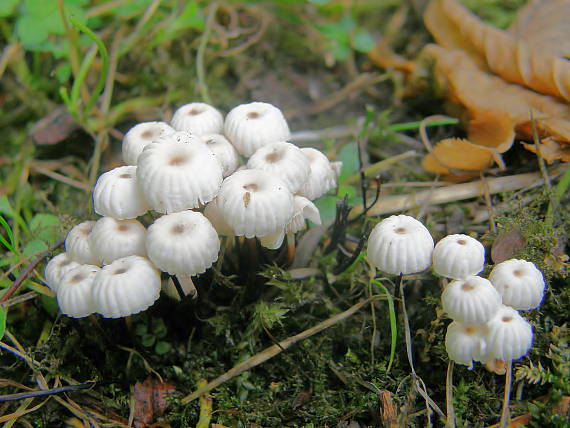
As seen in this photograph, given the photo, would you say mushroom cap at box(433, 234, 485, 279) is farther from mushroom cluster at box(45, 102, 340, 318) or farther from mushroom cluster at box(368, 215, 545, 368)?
mushroom cluster at box(45, 102, 340, 318)

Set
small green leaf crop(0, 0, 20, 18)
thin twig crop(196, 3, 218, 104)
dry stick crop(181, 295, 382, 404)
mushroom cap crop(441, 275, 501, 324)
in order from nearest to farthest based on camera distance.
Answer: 1. mushroom cap crop(441, 275, 501, 324)
2. dry stick crop(181, 295, 382, 404)
3. small green leaf crop(0, 0, 20, 18)
4. thin twig crop(196, 3, 218, 104)

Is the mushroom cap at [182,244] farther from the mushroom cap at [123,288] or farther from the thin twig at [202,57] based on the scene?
the thin twig at [202,57]

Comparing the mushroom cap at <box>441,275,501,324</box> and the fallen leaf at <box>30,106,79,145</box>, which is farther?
the fallen leaf at <box>30,106,79,145</box>

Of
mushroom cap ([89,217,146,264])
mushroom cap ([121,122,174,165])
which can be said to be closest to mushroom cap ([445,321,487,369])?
mushroom cap ([89,217,146,264])

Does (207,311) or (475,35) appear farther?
(475,35)

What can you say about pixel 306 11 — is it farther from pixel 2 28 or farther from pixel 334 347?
pixel 334 347

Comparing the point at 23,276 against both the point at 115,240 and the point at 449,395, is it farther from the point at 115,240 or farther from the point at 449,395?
the point at 449,395

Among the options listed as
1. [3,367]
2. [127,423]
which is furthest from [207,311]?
[3,367]
